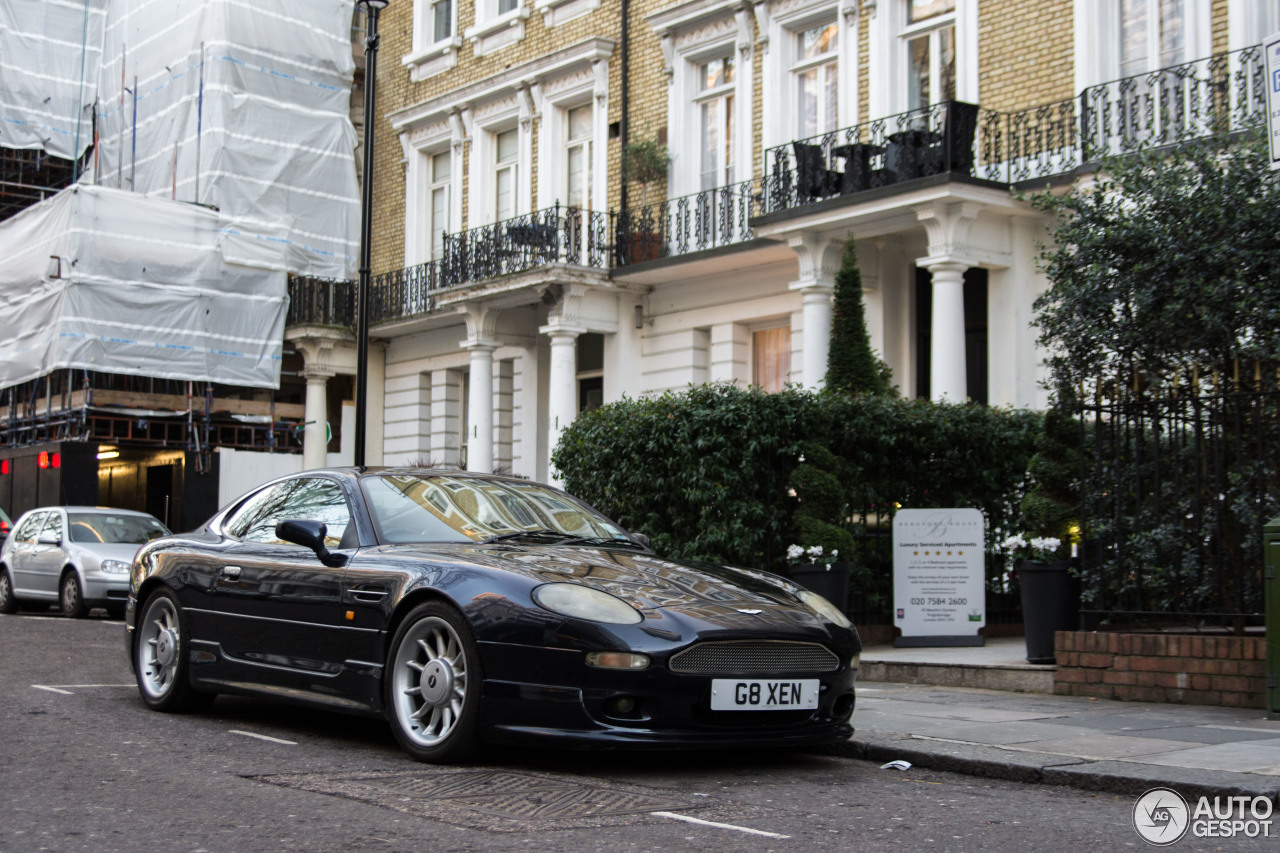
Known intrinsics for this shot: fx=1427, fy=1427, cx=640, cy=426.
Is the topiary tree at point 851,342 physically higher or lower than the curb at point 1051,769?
higher

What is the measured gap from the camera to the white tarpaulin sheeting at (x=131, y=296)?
86.3ft

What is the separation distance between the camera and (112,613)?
732 inches

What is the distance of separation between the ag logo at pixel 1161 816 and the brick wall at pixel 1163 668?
2.93 metres

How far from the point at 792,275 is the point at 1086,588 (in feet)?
38.2

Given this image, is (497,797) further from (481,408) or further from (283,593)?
(481,408)

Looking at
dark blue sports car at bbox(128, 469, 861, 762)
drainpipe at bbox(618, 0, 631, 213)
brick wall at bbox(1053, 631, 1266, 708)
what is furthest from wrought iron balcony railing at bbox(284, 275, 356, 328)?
brick wall at bbox(1053, 631, 1266, 708)

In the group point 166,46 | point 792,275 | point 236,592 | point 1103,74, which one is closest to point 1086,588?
point 236,592

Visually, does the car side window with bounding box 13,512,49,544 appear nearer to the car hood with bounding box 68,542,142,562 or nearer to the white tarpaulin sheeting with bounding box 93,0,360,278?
the car hood with bounding box 68,542,142,562

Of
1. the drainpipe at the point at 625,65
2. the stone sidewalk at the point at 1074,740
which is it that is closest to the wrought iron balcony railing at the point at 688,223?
the drainpipe at the point at 625,65

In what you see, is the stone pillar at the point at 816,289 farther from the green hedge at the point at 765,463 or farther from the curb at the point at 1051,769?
the curb at the point at 1051,769

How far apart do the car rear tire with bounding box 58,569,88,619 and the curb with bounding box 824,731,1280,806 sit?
13.1 m

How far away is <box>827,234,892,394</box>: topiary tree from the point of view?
712 inches

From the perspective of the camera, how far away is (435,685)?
21.0 ft

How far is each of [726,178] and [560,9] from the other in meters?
5.52
